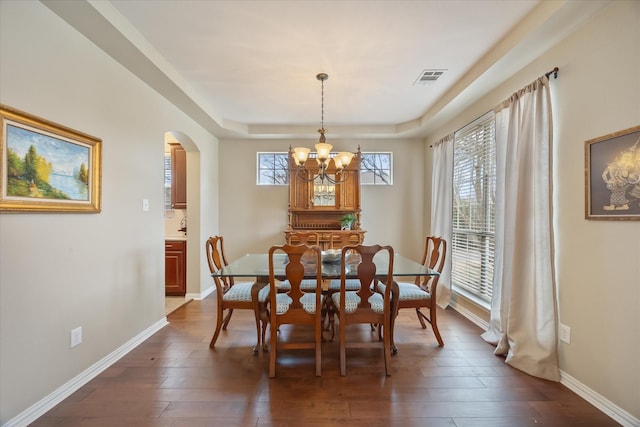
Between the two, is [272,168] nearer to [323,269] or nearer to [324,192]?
[324,192]

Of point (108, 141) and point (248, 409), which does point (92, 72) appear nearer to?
point (108, 141)

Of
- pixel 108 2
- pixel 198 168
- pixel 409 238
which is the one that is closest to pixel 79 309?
pixel 108 2

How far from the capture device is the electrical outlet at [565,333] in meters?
2.02

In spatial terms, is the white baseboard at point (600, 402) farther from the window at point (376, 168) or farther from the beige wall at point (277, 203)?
the window at point (376, 168)

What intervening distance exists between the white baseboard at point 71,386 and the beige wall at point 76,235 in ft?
0.12

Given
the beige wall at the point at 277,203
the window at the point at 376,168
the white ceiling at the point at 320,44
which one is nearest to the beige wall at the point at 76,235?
the white ceiling at the point at 320,44

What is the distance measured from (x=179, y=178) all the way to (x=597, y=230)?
188 inches

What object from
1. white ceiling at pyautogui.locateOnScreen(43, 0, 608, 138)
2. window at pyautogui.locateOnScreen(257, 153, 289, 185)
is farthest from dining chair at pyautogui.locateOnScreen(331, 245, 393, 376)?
window at pyautogui.locateOnScreen(257, 153, 289, 185)

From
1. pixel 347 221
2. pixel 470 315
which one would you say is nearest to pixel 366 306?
pixel 470 315

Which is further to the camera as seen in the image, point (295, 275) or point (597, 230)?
point (295, 275)

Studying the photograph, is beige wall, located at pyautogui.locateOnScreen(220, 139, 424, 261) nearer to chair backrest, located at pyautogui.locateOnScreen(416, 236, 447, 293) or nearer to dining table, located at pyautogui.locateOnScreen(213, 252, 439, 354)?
chair backrest, located at pyautogui.locateOnScreen(416, 236, 447, 293)

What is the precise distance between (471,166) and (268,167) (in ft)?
10.5

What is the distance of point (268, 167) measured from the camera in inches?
194

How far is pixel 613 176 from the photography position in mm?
1717
